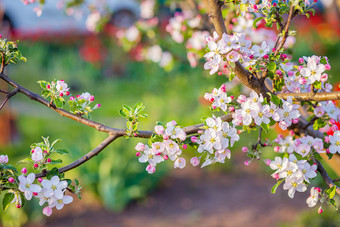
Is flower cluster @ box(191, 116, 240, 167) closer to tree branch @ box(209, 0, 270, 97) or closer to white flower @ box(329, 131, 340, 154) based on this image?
tree branch @ box(209, 0, 270, 97)

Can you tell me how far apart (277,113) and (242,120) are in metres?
0.12

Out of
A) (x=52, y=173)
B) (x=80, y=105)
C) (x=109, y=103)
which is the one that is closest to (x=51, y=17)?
(x=109, y=103)

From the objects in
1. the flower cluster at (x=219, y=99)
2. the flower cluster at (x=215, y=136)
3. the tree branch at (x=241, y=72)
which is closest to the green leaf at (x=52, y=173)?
the flower cluster at (x=215, y=136)

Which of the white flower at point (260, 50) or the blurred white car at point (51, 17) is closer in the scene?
the white flower at point (260, 50)

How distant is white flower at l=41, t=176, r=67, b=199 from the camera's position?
4.10ft

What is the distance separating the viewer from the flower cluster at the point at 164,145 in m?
1.34

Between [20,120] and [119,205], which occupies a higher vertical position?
[20,120]

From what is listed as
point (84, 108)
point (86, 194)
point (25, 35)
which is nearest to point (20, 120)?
point (86, 194)

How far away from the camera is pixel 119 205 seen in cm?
402

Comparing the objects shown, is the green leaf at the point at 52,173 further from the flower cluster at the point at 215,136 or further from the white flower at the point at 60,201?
the flower cluster at the point at 215,136

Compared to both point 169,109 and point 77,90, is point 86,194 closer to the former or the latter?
point 169,109

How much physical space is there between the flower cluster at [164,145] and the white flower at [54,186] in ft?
0.89

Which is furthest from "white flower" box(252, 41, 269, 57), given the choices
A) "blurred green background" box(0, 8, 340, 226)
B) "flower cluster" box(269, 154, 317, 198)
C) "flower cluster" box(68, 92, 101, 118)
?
"blurred green background" box(0, 8, 340, 226)

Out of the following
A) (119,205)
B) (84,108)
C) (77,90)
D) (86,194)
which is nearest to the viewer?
(84,108)
